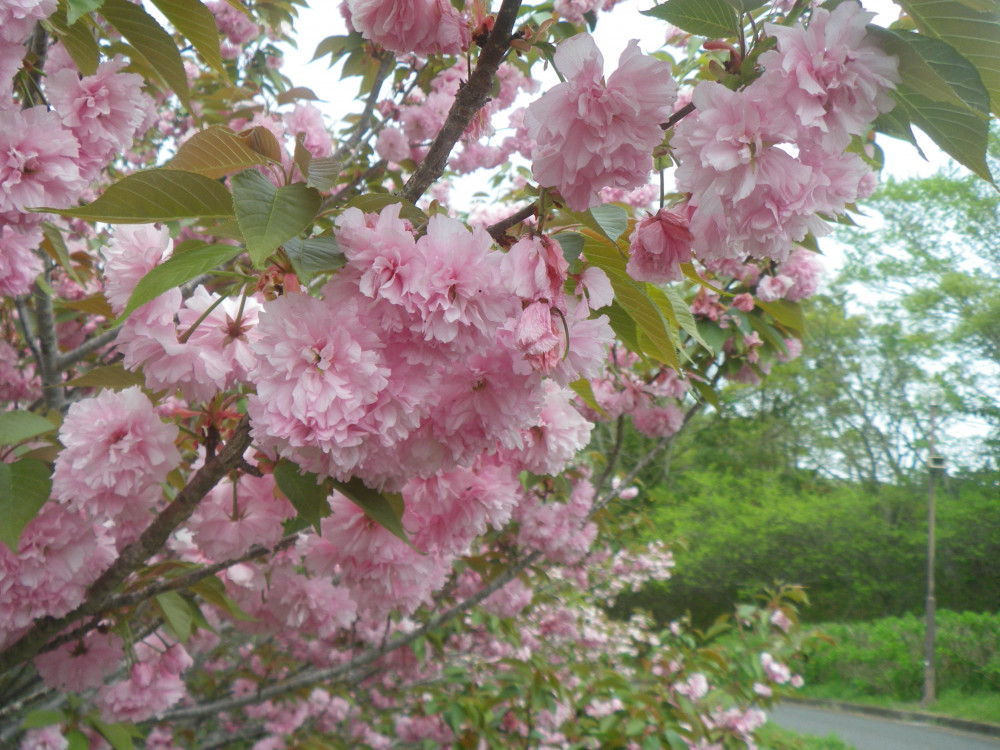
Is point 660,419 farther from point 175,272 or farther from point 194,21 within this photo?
point 175,272

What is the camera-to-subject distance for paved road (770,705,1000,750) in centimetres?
700

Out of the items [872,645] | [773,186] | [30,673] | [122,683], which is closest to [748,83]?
[773,186]

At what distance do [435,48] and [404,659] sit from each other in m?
2.69

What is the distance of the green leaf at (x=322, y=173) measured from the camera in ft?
2.21

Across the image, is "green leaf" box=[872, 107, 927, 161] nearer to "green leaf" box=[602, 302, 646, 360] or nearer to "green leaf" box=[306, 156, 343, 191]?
"green leaf" box=[602, 302, 646, 360]

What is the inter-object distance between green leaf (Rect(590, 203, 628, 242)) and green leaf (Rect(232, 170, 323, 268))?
288 millimetres

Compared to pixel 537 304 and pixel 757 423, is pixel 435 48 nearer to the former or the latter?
pixel 537 304

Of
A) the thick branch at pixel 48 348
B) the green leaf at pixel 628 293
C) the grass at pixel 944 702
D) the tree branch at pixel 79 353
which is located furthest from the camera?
the grass at pixel 944 702

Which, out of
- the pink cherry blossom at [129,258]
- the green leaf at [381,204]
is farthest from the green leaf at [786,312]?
the pink cherry blossom at [129,258]

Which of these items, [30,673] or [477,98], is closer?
[477,98]

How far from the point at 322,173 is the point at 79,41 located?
56cm

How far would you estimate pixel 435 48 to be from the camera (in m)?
0.77

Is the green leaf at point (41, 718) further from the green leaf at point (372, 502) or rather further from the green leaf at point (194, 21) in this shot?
the green leaf at point (194, 21)

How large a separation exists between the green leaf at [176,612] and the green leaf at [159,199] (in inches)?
31.4
